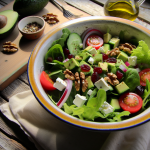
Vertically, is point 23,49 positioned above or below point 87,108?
below

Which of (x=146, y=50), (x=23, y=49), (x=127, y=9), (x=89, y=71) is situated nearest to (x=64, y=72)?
(x=89, y=71)

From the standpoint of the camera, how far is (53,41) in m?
1.07

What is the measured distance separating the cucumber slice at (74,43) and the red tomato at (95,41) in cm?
8

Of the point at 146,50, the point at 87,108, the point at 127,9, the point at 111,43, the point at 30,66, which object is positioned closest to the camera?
the point at 87,108

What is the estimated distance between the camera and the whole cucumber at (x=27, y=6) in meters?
1.68

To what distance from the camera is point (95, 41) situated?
118 cm

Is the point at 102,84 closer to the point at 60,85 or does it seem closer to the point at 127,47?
the point at 60,85

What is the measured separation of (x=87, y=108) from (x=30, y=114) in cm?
45

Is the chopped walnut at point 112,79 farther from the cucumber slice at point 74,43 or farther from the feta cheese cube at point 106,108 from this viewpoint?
the cucumber slice at point 74,43

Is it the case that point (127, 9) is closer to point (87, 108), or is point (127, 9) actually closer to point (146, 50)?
point (146, 50)

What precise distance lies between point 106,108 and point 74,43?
519 mm

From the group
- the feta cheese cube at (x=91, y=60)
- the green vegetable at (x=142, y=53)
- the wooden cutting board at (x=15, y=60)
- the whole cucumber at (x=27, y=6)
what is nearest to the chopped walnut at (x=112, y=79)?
the feta cheese cube at (x=91, y=60)

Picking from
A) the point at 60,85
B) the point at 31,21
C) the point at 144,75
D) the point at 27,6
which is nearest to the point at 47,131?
the point at 60,85

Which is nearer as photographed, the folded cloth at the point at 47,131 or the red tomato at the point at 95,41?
the folded cloth at the point at 47,131
